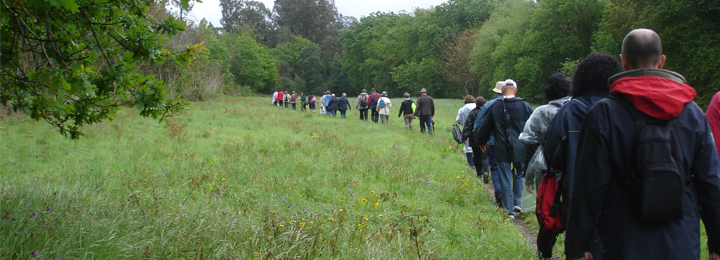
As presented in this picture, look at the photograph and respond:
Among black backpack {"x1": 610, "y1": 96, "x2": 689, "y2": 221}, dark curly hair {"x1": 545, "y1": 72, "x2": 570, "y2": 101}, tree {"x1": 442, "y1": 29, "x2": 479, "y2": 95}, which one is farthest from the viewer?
tree {"x1": 442, "y1": 29, "x2": 479, "y2": 95}

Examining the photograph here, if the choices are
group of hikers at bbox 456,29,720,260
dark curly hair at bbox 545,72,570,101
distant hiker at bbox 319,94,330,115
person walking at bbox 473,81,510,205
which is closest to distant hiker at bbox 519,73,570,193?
dark curly hair at bbox 545,72,570,101

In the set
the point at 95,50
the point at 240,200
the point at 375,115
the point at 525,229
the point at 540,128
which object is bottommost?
the point at 525,229

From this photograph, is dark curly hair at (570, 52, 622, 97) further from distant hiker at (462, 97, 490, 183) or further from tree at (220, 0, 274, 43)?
tree at (220, 0, 274, 43)

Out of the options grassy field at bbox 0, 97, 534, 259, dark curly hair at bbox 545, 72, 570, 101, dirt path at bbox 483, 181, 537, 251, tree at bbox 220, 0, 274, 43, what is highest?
tree at bbox 220, 0, 274, 43

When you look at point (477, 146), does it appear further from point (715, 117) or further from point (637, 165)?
point (637, 165)

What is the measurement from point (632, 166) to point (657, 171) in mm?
127

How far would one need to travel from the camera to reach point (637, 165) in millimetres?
2119

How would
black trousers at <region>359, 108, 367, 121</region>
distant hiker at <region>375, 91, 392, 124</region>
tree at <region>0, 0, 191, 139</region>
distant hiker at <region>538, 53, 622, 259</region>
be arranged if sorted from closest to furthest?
distant hiker at <region>538, 53, 622, 259</region> → tree at <region>0, 0, 191, 139</region> → distant hiker at <region>375, 91, 392, 124</region> → black trousers at <region>359, 108, 367, 121</region>

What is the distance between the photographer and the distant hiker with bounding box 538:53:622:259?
3.10 m

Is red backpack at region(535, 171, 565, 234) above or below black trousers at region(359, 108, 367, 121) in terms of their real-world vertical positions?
above

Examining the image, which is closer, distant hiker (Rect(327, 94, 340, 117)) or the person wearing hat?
the person wearing hat

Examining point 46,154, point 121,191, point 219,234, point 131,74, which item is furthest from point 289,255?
point 46,154

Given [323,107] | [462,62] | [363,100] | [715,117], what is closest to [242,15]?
[462,62]

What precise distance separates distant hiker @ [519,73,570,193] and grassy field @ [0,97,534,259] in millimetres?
929
